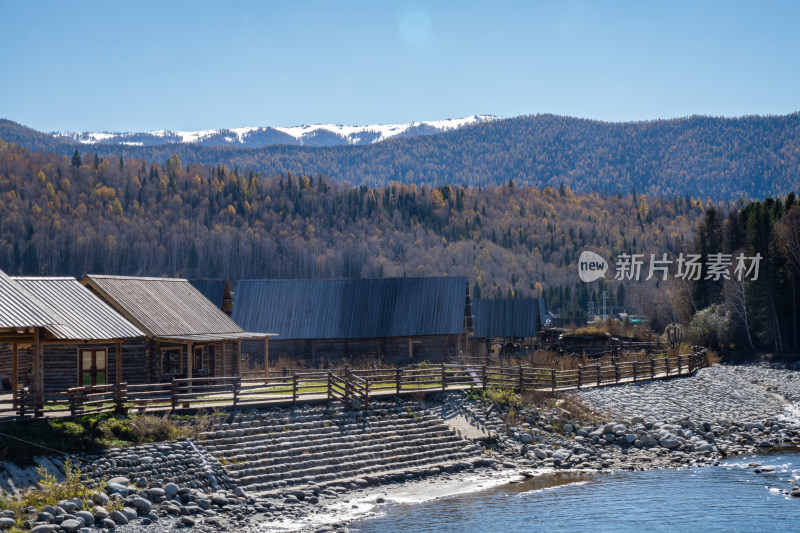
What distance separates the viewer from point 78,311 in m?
28.8

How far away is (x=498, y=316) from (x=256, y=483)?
39.2m

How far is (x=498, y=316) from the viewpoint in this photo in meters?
61.5

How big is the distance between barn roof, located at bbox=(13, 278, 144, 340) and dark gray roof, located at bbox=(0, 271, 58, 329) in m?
1.25

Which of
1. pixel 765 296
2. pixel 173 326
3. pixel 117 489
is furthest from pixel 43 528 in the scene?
pixel 765 296

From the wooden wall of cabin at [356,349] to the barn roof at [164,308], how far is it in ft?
26.8

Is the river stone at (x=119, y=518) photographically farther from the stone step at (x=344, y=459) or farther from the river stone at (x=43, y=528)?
the stone step at (x=344, y=459)

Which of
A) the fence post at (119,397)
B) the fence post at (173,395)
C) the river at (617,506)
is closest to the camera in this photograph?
the river at (617,506)

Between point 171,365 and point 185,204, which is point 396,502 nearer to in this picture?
point 171,365

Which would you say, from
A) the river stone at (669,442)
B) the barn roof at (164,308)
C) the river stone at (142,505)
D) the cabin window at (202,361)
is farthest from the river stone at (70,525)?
the river stone at (669,442)

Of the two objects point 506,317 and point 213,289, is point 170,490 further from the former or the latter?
point 506,317

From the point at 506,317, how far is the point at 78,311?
123 ft

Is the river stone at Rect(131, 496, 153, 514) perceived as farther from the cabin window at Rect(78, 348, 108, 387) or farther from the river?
the cabin window at Rect(78, 348, 108, 387)

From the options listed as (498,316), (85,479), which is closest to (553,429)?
(85,479)

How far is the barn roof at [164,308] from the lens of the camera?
32.4 metres
